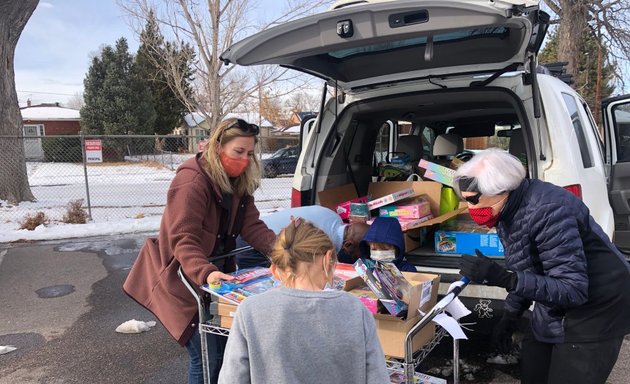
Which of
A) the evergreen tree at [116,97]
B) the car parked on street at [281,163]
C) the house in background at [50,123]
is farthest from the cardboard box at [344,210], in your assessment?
the house in background at [50,123]

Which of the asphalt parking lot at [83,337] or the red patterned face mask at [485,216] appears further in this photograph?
the asphalt parking lot at [83,337]

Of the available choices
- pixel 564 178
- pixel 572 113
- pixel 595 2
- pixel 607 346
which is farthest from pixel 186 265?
pixel 595 2

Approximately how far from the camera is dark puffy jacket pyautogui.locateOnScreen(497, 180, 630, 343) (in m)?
1.91

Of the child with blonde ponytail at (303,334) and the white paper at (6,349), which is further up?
→ the child with blonde ponytail at (303,334)

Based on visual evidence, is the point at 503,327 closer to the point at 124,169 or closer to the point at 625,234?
the point at 625,234

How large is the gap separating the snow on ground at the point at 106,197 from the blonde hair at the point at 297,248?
6.29 m

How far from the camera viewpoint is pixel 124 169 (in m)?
19.1

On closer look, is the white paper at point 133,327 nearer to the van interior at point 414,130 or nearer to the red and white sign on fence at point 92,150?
the van interior at point 414,130

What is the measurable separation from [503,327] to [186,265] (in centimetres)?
160

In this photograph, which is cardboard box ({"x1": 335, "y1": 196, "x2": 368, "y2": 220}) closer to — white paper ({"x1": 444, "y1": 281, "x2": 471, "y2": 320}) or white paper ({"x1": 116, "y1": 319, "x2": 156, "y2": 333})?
white paper ({"x1": 444, "y1": 281, "x2": 471, "y2": 320})

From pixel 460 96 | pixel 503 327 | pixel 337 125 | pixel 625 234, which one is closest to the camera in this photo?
pixel 503 327

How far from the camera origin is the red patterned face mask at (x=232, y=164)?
8.19 feet

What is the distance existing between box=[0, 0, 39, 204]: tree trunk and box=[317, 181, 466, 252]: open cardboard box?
8.55 m

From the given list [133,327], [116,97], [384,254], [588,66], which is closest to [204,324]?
[384,254]
